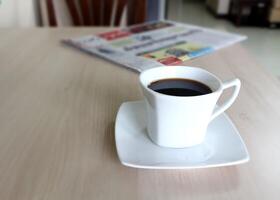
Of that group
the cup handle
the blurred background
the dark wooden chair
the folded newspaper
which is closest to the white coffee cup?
the cup handle

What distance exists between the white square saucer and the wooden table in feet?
0.05

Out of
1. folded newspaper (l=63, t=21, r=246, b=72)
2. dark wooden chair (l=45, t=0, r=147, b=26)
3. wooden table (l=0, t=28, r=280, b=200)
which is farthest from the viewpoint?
dark wooden chair (l=45, t=0, r=147, b=26)

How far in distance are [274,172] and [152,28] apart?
0.66 meters

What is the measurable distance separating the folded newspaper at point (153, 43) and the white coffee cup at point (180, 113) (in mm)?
280

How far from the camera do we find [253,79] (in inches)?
28.9

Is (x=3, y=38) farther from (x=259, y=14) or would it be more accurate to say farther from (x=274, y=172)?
(x=259, y=14)

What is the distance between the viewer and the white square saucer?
0.45 metres

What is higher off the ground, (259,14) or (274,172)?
(274,172)

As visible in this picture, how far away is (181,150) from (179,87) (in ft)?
0.29

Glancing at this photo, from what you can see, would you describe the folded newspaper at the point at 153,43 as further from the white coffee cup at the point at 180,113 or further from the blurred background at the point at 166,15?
the white coffee cup at the point at 180,113

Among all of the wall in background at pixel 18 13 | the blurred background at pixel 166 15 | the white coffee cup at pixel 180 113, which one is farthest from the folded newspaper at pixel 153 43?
the wall in background at pixel 18 13

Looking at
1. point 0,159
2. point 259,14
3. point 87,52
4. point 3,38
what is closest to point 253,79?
point 87,52

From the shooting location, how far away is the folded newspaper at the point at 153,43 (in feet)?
2.65

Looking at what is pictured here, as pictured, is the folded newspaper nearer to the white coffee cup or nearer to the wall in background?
the white coffee cup
